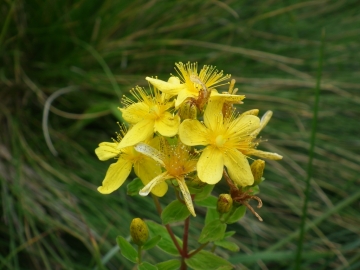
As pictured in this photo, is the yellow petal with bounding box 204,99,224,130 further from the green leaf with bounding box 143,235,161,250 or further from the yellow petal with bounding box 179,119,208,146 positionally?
the green leaf with bounding box 143,235,161,250

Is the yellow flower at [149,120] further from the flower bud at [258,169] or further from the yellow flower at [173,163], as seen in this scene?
the flower bud at [258,169]

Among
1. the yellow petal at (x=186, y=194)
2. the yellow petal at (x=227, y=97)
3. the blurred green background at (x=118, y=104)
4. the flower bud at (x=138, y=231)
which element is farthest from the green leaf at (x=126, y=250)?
the blurred green background at (x=118, y=104)

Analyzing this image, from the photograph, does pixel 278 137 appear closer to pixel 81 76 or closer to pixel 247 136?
pixel 81 76

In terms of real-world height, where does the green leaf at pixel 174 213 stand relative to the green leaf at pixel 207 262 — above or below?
above

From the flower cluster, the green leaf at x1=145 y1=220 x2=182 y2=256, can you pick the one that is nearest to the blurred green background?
the green leaf at x1=145 y1=220 x2=182 y2=256

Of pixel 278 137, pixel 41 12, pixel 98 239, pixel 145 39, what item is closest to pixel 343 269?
pixel 278 137
